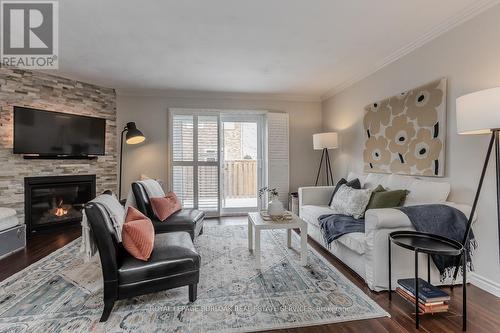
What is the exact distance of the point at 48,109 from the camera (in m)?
3.99

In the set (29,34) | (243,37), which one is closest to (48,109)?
(29,34)

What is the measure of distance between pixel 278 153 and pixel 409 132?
258 centimetres

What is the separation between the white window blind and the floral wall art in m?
1.76

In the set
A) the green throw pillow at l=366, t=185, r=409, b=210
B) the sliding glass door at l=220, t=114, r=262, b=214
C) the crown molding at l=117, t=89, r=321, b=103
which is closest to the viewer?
the green throw pillow at l=366, t=185, r=409, b=210

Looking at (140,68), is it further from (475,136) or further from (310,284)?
(475,136)

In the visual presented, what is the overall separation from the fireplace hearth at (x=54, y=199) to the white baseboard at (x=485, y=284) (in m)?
5.24

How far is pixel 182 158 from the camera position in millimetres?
5031

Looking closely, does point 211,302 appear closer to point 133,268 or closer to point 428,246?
point 133,268

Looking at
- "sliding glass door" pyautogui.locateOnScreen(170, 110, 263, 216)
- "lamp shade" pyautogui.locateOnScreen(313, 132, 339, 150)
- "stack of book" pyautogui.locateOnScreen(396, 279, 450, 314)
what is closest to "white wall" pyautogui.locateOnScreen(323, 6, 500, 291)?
"stack of book" pyautogui.locateOnScreen(396, 279, 450, 314)

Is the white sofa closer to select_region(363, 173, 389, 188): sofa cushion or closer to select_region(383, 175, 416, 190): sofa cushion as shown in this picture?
select_region(383, 175, 416, 190): sofa cushion

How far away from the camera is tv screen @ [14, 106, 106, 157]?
143 inches

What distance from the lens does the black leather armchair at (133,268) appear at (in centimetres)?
185

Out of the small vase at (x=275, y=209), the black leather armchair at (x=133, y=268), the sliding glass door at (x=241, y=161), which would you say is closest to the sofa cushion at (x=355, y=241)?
the small vase at (x=275, y=209)

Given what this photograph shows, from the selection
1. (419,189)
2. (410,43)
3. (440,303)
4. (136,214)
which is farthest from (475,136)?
(136,214)
